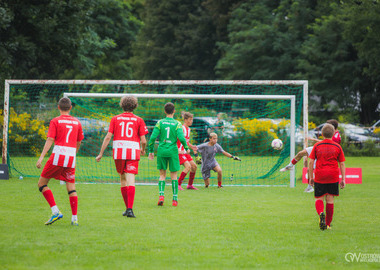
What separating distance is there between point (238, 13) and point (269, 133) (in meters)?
22.5

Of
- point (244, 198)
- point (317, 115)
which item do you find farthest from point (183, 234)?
point (317, 115)

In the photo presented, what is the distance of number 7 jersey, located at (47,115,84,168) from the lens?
8000mm

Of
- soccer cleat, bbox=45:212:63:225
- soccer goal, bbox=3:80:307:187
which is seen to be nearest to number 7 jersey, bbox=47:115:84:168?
soccer cleat, bbox=45:212:63:225

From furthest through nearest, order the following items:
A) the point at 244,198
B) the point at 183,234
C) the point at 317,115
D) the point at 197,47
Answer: the point at 197,47 < the point at 317,115 < the point at 244,198 < the point at 183,234

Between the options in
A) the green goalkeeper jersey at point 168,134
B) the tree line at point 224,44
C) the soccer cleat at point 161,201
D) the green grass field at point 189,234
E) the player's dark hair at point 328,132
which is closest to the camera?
the green grass field at point 189,234

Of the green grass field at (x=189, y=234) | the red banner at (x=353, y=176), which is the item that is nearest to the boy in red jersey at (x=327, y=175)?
the green grass field at (x=189, y=234)

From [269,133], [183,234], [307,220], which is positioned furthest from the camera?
[269,133]

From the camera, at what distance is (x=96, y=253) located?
6.20m

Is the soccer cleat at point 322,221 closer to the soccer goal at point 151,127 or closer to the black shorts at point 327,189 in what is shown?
the black shorts at point 327,189

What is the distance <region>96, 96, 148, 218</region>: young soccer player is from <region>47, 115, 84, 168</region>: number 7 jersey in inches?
32.6

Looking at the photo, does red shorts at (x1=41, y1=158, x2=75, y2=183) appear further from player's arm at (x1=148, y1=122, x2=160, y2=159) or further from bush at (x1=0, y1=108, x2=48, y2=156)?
bush at (x1=0, y1=108, x2=48, y2=156)

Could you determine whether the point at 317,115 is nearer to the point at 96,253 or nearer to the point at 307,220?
the point at 307,220

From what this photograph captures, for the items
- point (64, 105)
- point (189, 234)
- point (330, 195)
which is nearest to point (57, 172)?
point (64, 105)

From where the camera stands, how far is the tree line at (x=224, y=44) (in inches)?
991
